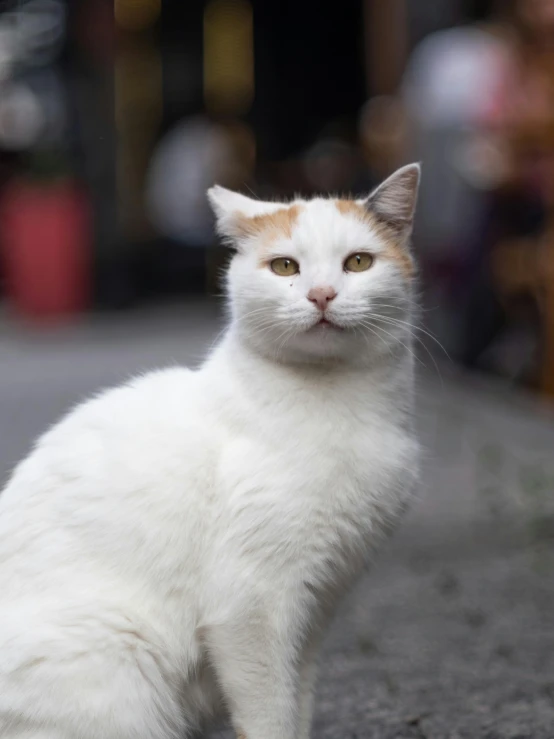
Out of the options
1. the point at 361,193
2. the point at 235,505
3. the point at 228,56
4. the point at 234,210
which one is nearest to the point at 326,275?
the point at 234,210

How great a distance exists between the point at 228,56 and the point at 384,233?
10.7 m

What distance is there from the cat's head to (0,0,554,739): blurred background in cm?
43

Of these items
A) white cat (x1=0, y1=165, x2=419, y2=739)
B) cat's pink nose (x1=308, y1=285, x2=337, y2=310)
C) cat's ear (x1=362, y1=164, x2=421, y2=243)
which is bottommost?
white cat (x1=0, y1=165, x2=419, y2=739)

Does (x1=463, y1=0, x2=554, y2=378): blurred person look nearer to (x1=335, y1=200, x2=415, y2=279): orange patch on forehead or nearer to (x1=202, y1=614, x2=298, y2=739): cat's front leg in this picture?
(x1=335, y1=200, x2=415, y2=279): orange patch on forehead

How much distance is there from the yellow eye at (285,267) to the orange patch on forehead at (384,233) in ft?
0.54

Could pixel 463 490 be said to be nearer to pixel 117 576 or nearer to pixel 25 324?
pixel 117 576

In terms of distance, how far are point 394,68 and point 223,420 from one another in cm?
825

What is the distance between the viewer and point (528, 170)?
623 centimetres

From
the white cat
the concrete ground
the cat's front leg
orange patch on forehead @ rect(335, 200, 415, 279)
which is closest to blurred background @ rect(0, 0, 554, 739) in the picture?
the concrete ground

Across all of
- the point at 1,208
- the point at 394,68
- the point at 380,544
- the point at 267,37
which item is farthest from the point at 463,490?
the point at 267,37

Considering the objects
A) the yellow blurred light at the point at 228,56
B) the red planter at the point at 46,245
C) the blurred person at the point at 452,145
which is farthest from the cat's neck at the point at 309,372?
the yellow blurred light at the point at 228,56

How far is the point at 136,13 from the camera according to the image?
11984mm

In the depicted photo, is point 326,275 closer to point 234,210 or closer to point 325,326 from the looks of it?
point 325,326

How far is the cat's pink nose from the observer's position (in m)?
2.15
